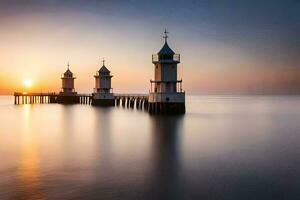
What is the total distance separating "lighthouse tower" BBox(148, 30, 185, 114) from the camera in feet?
162

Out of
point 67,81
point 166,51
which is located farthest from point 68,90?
point 166,51

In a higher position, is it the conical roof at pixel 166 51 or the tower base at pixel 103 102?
the conical roof at pixel 166 51

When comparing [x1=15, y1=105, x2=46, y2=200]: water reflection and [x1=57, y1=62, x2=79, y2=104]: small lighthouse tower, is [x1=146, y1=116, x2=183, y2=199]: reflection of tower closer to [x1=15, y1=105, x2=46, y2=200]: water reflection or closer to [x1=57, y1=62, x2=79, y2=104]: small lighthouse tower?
[x1=15, y1=105, x2=46, y2=200]: water reflection

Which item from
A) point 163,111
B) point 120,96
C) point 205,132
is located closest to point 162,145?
point 205,132

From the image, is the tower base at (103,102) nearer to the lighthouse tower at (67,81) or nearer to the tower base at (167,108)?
the lighthouse tower at (67,81)

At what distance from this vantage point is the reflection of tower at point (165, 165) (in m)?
15.1

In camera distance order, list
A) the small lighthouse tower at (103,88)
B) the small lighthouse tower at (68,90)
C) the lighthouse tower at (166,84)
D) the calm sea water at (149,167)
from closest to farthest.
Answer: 1. the calm sea water at (149,167)
2. the lighthouse tower at (166,84)
3. the small lighthouse tower at (103,88)
4. the small lighthouse tower at (68,90)

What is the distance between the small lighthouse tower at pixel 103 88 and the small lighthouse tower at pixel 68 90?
14161 mm

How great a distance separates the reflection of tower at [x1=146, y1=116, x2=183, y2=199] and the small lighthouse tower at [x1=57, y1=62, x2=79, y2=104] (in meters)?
60.2

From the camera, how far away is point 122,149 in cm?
2652

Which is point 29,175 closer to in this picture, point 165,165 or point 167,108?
point 165,165

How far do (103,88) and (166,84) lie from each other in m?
32.6

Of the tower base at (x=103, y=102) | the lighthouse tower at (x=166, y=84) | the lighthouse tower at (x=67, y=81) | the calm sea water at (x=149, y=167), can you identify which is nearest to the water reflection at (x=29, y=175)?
the calm sea water at (x=149, y=167)

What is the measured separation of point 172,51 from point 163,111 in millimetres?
8266
